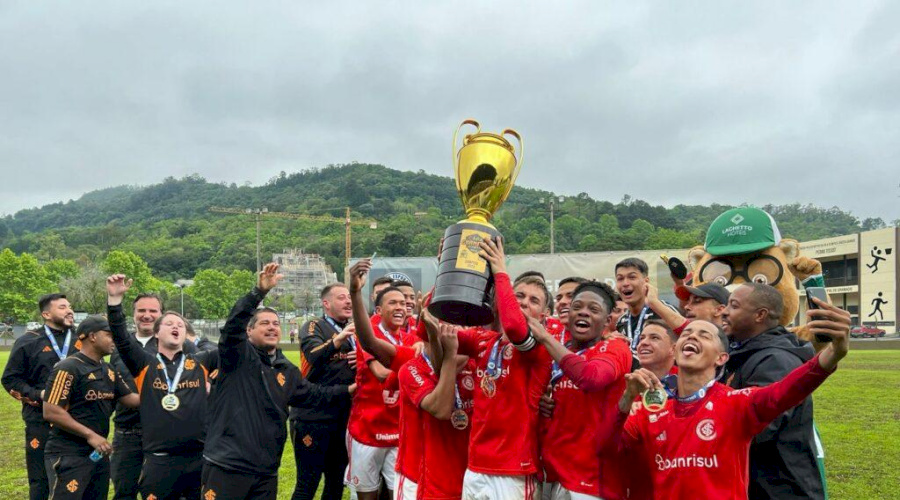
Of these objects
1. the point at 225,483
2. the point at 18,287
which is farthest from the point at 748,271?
the point at 18,287

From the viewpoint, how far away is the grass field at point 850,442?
8.66 meters

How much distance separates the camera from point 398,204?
129875mm

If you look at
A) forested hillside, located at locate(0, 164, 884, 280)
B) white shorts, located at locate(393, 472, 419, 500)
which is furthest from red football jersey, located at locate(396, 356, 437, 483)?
forested hillside, located at locate(0, 164, 884, 280)

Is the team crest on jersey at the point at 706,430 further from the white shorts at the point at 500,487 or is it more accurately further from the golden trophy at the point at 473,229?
the golden trophy at the point at 473,229

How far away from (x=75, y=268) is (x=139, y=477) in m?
87.8

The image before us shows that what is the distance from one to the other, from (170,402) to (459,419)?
3341 mm

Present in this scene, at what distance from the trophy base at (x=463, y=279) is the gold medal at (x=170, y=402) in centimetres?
350

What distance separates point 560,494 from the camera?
4.08 metres

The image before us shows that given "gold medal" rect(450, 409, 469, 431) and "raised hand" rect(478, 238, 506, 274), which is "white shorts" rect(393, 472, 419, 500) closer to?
"gold medal" rect(450, 409, 469, 431)

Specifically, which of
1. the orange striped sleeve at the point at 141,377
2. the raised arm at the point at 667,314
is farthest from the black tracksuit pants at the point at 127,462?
the raised arm at the point at 667,314

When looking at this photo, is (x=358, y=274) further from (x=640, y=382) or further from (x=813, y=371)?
(x=813, y=371)

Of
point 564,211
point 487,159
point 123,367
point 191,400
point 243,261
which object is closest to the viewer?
point 487,159

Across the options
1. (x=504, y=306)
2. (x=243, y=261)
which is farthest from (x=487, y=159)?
(x=243, y=261)

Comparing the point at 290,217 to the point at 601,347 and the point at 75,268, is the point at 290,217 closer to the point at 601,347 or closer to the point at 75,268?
the point at 75,268
